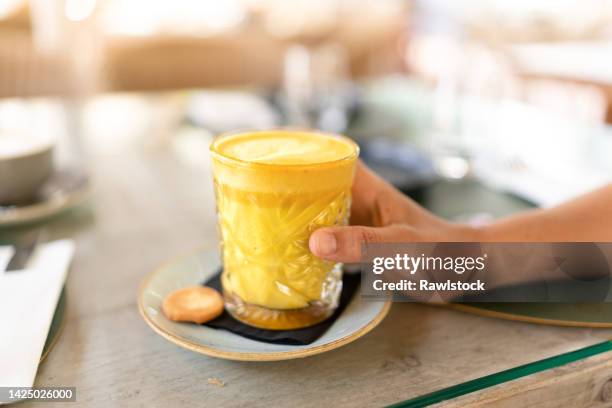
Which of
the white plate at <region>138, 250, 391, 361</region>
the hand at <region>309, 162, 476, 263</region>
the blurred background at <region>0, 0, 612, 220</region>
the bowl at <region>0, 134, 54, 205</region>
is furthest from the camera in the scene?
the blurred background at <region>0, 0, 612, 220</region>

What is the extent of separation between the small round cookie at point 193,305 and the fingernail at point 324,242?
4.1 inches

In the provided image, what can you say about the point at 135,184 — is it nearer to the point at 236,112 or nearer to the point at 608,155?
the point at 236,112

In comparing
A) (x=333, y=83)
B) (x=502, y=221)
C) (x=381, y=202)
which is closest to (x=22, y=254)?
(x=381, y=202)

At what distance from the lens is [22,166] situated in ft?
2.22

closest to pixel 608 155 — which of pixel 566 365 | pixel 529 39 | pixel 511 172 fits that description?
pixel 511 172

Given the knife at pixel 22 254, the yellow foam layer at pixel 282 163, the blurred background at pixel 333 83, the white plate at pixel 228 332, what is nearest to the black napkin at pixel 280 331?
the white plate at pixel 228 332

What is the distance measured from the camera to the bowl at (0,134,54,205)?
2.19 ft

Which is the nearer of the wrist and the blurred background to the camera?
the wrist

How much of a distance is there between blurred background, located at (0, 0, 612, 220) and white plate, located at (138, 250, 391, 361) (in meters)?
0.33

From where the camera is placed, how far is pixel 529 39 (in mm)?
3320

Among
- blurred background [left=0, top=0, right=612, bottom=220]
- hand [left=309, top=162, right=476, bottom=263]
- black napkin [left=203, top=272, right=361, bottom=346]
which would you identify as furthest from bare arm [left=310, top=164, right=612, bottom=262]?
blurred background [left=0, top=0, right=612, bottom=220]

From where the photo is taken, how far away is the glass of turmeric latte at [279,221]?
0.43m

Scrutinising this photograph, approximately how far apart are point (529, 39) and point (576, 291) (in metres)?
3.18

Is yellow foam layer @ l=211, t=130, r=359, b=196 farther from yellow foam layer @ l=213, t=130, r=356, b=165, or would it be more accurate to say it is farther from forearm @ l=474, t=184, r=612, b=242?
forearm @ l=474, t=184, r=612, b=242
